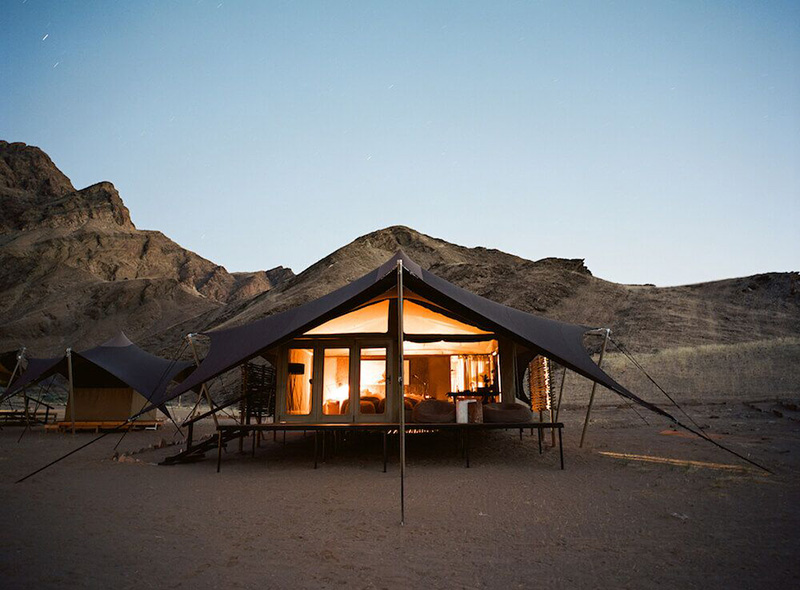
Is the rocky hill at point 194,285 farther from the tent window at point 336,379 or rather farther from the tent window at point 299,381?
the tent window at point 299,381

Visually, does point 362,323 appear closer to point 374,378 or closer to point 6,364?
point 374,378

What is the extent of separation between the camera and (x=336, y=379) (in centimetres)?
951

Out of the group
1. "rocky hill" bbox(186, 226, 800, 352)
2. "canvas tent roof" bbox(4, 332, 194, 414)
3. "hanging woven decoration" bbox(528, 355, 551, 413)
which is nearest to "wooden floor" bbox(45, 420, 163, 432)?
"canvas tent roof" bbox(4, 332, 194, 414)

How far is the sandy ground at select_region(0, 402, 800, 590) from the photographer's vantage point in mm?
3361

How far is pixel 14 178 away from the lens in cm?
7469

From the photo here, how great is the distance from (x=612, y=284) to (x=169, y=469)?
40.7 metres

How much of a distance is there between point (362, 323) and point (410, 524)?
4896 mm

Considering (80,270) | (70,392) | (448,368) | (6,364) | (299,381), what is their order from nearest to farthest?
(299,381) < (448,368) < (70,392) < (6,364) < (80,270)

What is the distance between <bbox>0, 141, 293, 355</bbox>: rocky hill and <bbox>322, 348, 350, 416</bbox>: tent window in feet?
148

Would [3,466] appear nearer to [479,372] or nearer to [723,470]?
[479,372]

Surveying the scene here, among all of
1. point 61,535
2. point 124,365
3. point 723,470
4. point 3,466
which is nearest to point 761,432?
point 723,470

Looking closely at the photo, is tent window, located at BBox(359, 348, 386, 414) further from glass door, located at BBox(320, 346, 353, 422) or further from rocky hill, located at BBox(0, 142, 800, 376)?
rocky hill, located at BBox(0, 142, 800, 376)

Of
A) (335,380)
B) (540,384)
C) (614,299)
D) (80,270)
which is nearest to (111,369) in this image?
(335,380)

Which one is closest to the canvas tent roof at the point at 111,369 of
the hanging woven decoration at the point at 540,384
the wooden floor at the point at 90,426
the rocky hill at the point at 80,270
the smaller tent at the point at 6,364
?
the wooden floor at the point at 90,426
